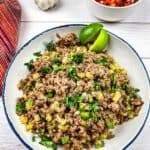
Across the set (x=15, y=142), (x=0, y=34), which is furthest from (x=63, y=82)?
(x=0, y=34)

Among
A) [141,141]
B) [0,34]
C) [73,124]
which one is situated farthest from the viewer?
[0,34]

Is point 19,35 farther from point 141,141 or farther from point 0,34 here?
point 141,141

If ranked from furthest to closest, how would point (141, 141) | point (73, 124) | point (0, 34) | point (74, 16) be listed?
point (74, 16) < point (0, 34) < point (141, 141) < point (73, 124)

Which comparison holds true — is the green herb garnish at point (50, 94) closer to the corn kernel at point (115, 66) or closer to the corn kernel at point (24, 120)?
the corn kernel at point (24, 120)

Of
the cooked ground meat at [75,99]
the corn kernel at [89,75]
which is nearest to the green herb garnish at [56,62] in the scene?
the cooked ground meat at [75,99]

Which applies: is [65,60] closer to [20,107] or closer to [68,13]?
[20,107]
